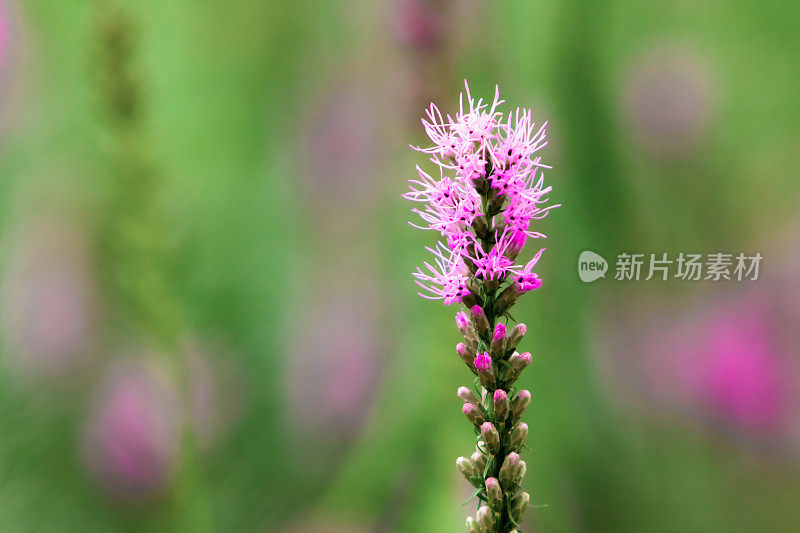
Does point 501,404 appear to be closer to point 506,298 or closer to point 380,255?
point 506,298

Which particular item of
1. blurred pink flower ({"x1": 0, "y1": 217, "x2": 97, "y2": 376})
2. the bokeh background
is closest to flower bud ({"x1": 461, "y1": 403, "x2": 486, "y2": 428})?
the bokeh background

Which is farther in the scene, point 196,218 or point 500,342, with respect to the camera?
point 196,218

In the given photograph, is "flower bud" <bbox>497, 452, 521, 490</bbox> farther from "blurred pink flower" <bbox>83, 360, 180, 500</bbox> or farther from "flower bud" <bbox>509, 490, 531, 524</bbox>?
"blurred pink flower" <bbox>83, 360, 180, 500</bbox>

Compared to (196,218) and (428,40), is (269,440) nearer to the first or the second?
(196,218)

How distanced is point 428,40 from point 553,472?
52cm

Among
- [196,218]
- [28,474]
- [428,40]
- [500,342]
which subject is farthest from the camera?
[196,218]

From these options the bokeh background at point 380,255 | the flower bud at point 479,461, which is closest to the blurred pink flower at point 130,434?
the bokeh background at point 380,255

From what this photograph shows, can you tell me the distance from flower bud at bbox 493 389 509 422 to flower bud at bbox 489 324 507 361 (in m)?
0.02

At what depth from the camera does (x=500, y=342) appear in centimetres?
28

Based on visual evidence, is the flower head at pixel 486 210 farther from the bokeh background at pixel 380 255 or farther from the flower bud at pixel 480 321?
the bokeh background at pixel 380 255

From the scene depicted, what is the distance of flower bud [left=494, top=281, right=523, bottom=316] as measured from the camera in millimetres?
287

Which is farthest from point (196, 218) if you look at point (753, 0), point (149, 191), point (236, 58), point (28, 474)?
point (753, 0)

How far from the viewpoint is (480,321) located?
282mm

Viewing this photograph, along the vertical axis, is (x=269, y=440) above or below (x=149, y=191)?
below
